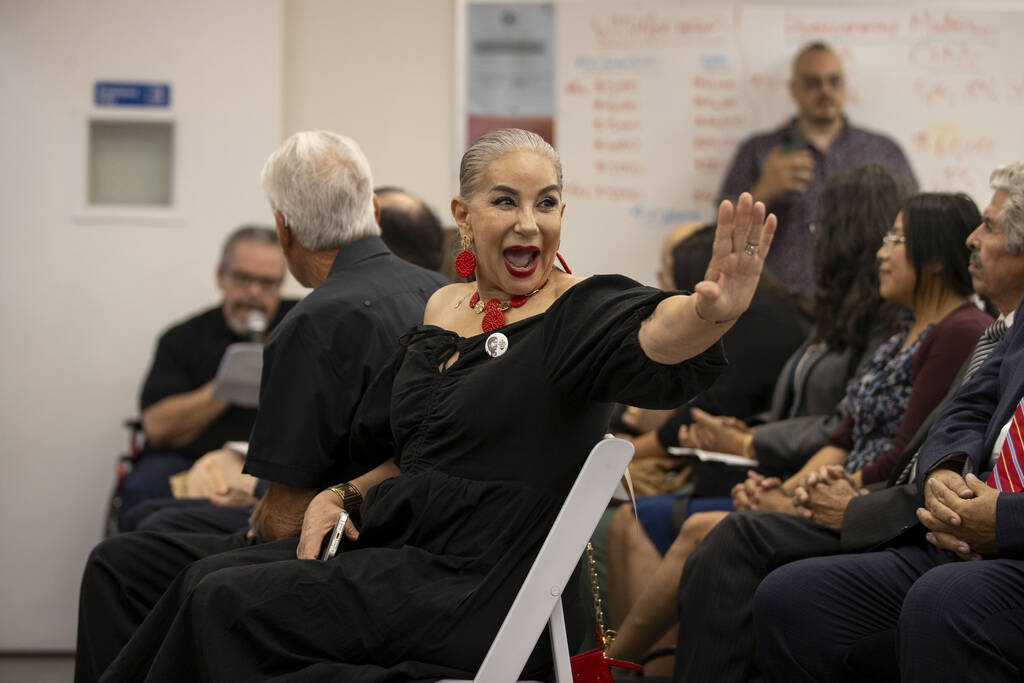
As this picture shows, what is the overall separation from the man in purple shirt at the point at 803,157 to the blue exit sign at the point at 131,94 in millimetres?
2356

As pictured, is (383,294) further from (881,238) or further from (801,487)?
(881,238)

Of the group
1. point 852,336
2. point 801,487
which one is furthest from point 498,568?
point 852,336

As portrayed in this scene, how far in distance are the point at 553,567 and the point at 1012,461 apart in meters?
0.97

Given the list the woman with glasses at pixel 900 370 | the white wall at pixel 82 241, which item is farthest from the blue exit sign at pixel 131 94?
the woman with glasses at pixel 900 370

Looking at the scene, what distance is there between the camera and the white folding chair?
173 cm

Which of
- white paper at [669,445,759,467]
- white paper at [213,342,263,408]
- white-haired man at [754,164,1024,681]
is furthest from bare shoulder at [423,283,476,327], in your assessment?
white paper at [213,342,263,408]

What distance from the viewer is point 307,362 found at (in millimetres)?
2389

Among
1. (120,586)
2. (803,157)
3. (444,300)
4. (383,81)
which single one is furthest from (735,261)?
(383,81)

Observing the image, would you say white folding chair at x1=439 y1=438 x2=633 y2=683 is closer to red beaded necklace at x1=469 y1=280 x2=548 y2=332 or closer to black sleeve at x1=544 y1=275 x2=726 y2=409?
black sleeve at x1=544 y1=275 x2=726 y2=409

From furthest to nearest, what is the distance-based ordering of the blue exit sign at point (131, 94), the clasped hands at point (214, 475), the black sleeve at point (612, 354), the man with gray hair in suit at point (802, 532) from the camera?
1. the blue exit sign at point (131, 94)
2. the clasped hands at point (214, 475)
3. the man with gray hair in suit at point (802, 532)
4. the black sleeve at point (612, 354)

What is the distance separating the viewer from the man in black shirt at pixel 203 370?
4363 millimetres

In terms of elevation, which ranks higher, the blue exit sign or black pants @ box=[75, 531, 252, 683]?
the blue exit sign

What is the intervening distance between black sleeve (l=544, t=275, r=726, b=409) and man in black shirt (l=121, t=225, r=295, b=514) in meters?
2.67

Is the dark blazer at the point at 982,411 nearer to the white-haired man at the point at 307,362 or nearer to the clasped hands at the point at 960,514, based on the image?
the clasped hands at the point at 960,514
